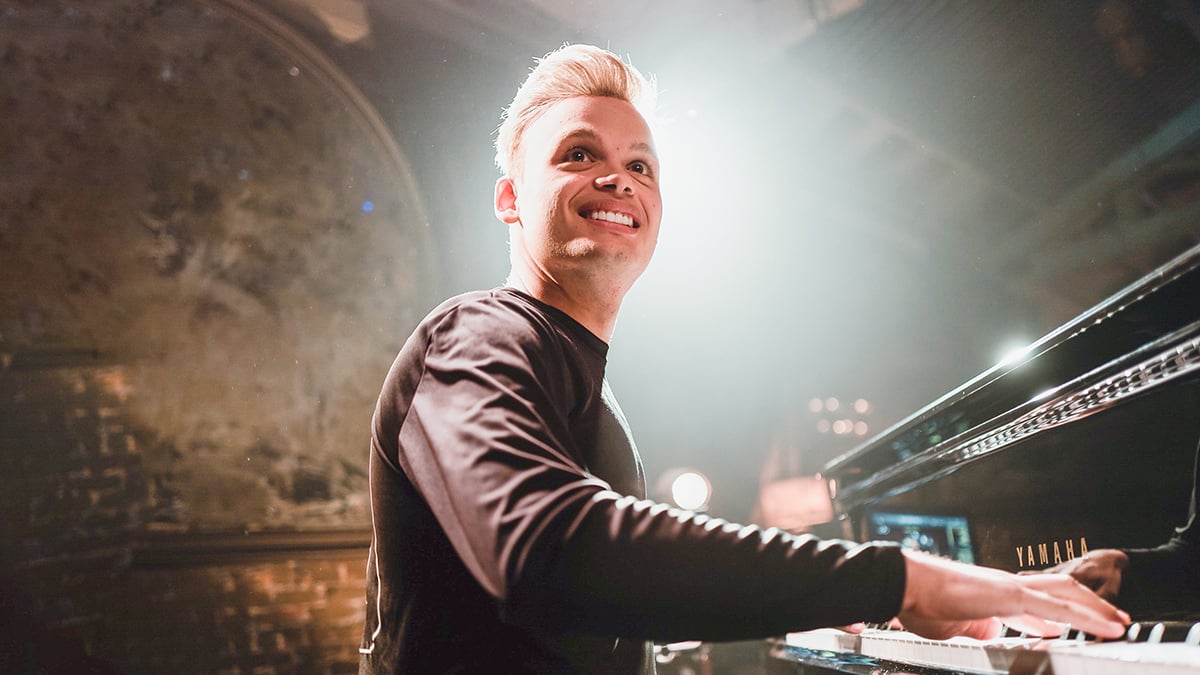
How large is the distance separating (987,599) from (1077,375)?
2.01 feet

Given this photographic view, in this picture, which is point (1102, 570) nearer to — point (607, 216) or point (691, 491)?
point (607, 216)

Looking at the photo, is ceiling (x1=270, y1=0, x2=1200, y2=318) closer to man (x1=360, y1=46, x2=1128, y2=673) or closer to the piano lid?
the piano lid

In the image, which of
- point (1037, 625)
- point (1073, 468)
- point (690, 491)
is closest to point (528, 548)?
point (1037, 625)

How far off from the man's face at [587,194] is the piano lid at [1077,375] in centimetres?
78

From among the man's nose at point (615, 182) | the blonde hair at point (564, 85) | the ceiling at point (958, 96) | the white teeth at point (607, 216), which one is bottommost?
the white teeth at point (607, 216)

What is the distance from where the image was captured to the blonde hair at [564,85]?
147 cm

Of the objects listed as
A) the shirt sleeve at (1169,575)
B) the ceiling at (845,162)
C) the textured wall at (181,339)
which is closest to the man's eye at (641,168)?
the ceiling at (845,162)

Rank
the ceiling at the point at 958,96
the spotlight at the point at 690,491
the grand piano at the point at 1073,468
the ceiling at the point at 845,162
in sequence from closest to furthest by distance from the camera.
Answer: the grand piano at the point at 1073,468
the ceiling at the point at 958,96
the ceiling at the point at 845,162
the spotlight at the point at 690,491

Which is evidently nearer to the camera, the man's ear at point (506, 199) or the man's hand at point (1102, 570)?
the man's hand at point (1102, 570)

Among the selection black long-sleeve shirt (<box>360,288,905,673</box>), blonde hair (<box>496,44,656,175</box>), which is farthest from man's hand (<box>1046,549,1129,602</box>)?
blonde hair (<box>496,44,656,175</box>)

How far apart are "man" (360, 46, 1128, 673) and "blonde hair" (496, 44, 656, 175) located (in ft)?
0.34

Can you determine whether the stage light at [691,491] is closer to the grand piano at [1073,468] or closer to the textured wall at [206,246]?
the textured wall at [206,246]

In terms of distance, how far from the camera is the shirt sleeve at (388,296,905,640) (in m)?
0.67

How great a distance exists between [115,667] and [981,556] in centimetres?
369
